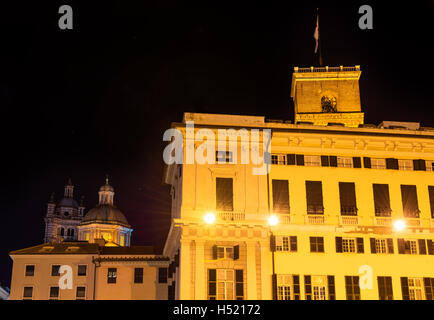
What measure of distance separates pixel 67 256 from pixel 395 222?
44.5 metres

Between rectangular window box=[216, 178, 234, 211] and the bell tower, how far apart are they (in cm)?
2184

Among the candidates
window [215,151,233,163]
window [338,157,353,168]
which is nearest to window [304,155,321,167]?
window [338,157,353,168]

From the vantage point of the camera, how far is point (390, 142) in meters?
49.6

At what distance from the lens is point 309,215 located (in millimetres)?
46875

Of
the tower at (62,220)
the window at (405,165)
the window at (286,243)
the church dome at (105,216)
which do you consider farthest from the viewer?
the tower at (62,220)

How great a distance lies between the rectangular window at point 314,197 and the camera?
47344 millimetres

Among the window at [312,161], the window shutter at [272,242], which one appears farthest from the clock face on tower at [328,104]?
the window shutter at [272,242]

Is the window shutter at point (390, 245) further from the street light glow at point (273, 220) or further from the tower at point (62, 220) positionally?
the tower at point (62, 220)

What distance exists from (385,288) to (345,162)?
35.6 feet

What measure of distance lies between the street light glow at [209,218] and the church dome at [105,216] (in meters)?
97.6

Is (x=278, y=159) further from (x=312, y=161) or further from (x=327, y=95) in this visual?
(x=327, y=95)

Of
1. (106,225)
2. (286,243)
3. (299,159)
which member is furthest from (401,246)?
(106,225)

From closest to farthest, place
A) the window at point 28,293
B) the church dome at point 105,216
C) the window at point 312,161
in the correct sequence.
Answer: the window at point 312,161
the window at point 28,293
the church dome at point 105,216
